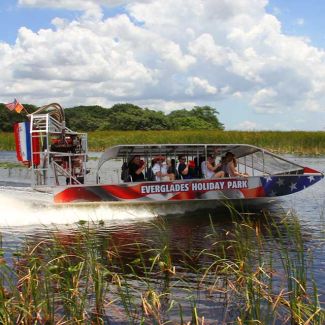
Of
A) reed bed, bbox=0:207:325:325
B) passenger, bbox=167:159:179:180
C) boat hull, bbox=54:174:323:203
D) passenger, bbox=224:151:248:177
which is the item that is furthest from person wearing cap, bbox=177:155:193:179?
reed bed, bbox=0:207:325:325

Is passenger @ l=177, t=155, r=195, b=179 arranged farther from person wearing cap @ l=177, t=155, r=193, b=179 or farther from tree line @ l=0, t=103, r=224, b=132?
tree line @ l=0, t=103, r=224, b=132

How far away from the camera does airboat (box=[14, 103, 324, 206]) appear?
47.2 ft

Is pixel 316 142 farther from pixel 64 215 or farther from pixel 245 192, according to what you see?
pixel 64 215

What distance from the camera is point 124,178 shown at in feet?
50.9

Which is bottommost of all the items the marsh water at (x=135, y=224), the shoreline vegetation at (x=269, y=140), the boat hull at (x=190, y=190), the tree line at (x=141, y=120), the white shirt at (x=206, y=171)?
the marsh water at (x=135, y=224)

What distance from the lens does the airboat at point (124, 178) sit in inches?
567

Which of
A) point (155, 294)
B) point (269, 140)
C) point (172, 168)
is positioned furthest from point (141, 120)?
point (155, 294)

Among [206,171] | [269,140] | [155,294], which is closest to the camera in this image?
[155,294]

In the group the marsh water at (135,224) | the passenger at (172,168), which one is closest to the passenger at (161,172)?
the passenger at (172,168)

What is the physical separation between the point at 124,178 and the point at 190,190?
1.99m

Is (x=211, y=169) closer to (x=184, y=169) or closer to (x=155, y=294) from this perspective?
(x=184, y=169)

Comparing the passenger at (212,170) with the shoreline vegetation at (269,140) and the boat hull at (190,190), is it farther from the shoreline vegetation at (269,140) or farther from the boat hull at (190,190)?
the shoreline vegetation at (269,140)

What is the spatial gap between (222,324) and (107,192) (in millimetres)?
8072

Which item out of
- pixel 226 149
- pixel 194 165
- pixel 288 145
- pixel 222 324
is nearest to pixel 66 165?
pixel 194 165
